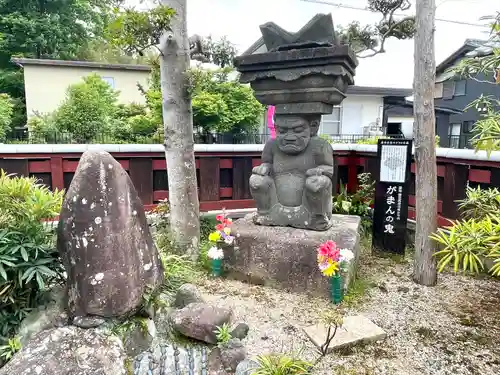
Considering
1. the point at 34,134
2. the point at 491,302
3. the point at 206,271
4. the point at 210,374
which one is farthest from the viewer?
the point at 34,134

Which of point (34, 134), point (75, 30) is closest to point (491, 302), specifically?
point (34, 134)

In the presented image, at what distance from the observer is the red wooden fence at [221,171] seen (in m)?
4.56

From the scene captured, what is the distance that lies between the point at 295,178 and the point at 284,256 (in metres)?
0.90

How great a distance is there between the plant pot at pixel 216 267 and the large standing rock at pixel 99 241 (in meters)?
1.64

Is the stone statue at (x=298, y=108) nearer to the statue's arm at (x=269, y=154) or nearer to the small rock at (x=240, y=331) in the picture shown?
the statue's arm at (x=269, y=154)

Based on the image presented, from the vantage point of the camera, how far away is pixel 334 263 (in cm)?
312

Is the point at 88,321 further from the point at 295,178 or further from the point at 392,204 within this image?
the point at 392,204

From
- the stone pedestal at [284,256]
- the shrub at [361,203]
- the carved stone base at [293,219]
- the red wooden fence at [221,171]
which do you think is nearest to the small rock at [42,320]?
the stone pedestal at [284,256]

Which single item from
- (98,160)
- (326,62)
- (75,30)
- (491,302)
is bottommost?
(491,302)

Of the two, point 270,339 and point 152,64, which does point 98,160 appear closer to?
point 270,339

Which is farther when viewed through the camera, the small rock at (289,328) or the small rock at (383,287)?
the small rock at (383,287)

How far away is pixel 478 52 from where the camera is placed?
315 cm

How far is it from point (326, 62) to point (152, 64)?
Answer: 2.46 m

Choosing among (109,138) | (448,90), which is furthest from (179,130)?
(448,90)
